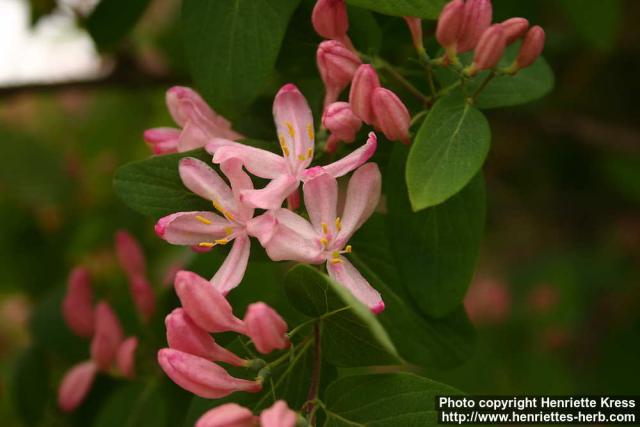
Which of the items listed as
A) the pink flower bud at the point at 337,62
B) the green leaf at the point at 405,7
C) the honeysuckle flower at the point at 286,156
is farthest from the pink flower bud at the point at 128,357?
the green leaf at the point at 405,7

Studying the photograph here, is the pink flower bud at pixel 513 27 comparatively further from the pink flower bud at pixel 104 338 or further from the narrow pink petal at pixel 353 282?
the pink flower bud at pixel 104 338

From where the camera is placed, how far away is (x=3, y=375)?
207 centimetres

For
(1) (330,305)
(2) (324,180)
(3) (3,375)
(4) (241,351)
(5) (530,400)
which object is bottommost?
(3) (3,375)

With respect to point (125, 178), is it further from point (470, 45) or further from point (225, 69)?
point (470, 45)

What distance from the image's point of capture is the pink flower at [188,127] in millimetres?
1091

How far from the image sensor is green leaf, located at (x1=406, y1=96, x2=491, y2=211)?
3.07 ft

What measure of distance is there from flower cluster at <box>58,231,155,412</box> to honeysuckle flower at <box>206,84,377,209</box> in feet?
1.61

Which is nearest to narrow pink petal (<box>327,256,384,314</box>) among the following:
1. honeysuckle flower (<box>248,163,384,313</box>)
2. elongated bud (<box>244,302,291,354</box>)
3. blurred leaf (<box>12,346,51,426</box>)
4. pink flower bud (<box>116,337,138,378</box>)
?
honeysuckle flower (<box>248,163,384,313</box>)

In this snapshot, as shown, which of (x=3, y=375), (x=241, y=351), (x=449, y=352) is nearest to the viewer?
(x=241, y=351)

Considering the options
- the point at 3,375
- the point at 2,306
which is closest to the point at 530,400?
the point at 3,375

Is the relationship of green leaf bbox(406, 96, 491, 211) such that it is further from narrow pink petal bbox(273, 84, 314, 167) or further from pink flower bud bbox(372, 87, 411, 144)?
narrow pink petal bbox(273, 84, 314, 167)

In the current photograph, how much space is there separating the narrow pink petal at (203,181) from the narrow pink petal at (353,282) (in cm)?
16

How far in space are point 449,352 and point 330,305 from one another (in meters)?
0.29

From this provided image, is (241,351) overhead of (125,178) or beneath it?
beneath
